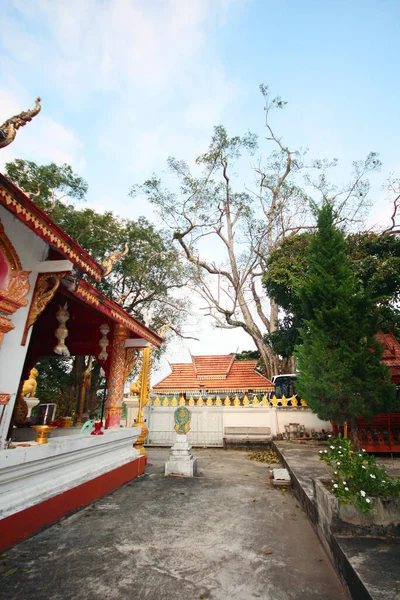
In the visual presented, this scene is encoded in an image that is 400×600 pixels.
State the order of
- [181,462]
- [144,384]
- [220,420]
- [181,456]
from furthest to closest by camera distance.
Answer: [220,420]
[144,384]
[181,456]
[181,462]

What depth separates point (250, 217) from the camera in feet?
67.2

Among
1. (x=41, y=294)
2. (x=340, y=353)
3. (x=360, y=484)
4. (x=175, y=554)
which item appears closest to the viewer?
(x=360, y=484)

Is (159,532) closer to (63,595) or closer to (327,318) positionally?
(63,595)

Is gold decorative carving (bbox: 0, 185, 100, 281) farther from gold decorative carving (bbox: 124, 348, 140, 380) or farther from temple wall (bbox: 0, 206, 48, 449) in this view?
gold decorative carving (bbox: 124, 348, 140, 380)

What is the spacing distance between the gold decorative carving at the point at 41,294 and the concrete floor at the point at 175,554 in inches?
90.3

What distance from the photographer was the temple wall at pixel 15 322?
3.19 m

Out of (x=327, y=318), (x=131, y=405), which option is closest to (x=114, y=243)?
(x=131, y=405)

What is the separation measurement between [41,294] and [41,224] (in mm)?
1159

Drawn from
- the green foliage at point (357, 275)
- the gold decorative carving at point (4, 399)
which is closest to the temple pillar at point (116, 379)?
the gold decorative carving at point (4, 399)

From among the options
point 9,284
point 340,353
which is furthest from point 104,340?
point 340,353

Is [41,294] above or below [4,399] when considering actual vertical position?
above

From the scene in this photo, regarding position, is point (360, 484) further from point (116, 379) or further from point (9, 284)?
point (116, 379)

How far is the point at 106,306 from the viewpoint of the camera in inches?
185

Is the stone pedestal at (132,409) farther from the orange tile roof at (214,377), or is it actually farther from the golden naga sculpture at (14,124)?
the golden naga sculpture at (14,124)
